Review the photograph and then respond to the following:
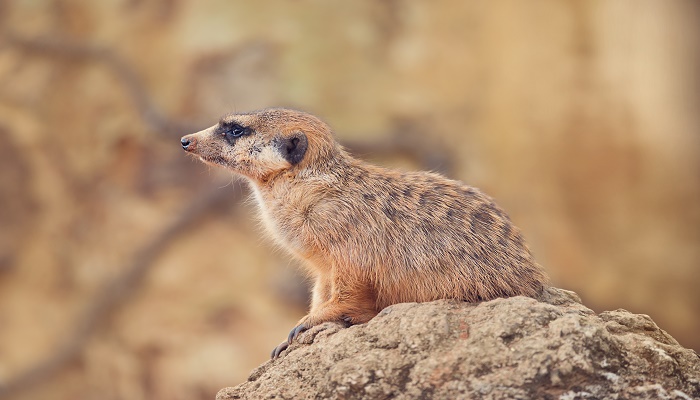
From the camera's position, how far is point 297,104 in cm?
948

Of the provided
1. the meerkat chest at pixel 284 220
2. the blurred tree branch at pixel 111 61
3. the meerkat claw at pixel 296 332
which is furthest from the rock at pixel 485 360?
the blurred tree branch at pixel 111 61

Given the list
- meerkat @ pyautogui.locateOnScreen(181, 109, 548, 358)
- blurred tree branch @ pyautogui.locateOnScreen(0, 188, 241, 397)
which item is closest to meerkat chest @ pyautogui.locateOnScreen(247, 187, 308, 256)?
meerkat @ pyautogui.locateOnScreen(181, 109, 548, 358)

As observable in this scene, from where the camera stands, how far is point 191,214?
967 centimetres

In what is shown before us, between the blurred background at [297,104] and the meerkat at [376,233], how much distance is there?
558 centimetres

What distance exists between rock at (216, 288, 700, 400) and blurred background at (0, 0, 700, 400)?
6.23m

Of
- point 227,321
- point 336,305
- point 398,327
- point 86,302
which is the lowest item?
point 398,327

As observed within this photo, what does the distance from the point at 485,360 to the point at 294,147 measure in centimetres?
134

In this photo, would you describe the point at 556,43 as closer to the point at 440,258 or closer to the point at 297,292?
the point at 297,292

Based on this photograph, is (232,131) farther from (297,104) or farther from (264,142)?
(297,104)

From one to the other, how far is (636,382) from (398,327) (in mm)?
761

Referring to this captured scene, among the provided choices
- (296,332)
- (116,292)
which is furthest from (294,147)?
(116,292)

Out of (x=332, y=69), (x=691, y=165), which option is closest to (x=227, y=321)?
(x=332, y=69)

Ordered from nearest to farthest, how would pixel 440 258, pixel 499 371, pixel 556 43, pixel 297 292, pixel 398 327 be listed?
pixel 499 371, pixel 398 327, pixel 440 258, pixel 297 292, pixel 556 43

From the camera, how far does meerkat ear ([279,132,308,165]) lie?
3.87 meters
